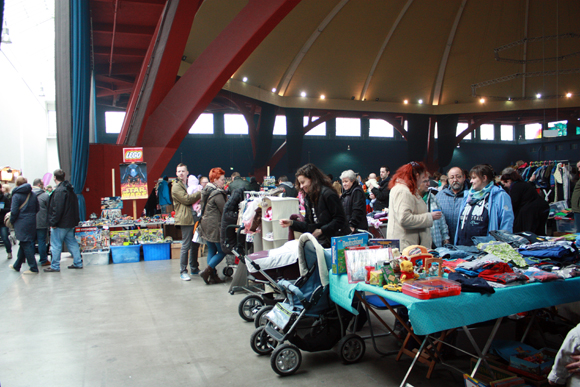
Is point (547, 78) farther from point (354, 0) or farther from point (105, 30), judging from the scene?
point (105, 30)

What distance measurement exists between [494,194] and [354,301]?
175cm

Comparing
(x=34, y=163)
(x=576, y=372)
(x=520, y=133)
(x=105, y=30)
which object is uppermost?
(x=105, y=30)

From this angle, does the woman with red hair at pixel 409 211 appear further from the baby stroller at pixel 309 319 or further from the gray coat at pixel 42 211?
the gray coat at pixel 42 211

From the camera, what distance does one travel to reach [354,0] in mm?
13914

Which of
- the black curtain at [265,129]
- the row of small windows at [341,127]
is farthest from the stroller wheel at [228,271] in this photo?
the row of small windows at [341,127]

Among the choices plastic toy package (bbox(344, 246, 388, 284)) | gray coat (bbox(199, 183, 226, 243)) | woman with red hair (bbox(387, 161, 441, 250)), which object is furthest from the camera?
gray coat (bbox(199, 183, 226, 243))

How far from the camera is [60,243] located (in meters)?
6.73

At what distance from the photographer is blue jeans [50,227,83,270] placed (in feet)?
21.9

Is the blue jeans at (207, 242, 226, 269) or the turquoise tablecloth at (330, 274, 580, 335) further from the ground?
the turquoise tablecloth at (330, 274, 580, 335)

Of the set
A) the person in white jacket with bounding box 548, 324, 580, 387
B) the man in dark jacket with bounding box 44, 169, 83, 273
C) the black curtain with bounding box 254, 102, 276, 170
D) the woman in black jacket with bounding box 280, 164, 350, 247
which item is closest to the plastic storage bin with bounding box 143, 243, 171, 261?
the man in dark jacket with bounding box 44, 169, 83, 273

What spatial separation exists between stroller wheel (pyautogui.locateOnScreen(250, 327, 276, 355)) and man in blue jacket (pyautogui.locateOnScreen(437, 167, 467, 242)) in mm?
2146

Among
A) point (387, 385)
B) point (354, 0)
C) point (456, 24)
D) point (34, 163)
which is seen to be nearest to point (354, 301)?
point (387, 385)

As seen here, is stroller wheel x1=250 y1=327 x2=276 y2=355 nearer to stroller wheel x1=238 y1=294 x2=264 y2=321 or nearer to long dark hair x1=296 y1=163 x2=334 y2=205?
stroller wheel x1=238 y1=294 x2=264 y2=321

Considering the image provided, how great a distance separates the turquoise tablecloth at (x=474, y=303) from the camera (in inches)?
83.9
